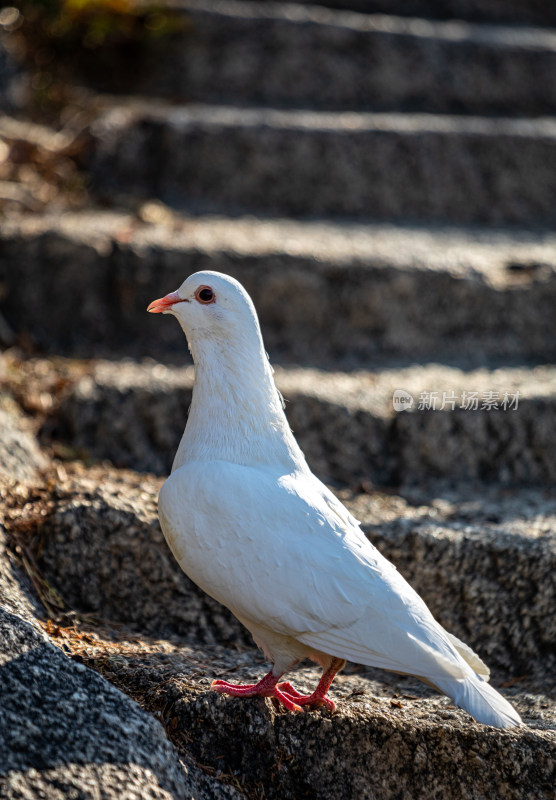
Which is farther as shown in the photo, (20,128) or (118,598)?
(20,128)

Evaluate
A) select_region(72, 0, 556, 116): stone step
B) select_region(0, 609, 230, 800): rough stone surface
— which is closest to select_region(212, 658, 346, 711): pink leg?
select_region(0, 609, 230, 800): rough stone surface

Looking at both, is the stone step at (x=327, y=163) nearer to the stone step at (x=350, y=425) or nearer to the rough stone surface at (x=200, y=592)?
the stone step at (x=350, y=425)

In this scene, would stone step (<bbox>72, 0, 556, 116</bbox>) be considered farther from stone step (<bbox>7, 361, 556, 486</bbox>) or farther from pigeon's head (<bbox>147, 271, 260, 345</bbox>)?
pigeon's head (<bbox>147, 271, 260, 345</bbox>)

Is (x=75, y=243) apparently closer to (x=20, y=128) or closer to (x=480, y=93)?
(x=20, y=128)

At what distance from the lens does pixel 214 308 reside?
2.84 m

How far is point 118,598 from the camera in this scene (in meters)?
3.29

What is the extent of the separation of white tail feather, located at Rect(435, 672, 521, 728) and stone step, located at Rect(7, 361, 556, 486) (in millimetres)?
1820

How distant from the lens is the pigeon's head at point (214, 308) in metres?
2.83

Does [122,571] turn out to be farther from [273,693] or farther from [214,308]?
[214,308]

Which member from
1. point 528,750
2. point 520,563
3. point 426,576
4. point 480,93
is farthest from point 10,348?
point 480,93

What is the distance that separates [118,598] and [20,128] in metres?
4.41

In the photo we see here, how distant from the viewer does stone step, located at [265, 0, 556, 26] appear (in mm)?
8469

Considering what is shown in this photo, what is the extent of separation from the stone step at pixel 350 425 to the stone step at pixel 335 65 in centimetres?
367

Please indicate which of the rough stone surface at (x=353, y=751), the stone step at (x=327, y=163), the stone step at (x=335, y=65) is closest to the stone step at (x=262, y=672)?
the rough stone surface at (x=353, y=751)
